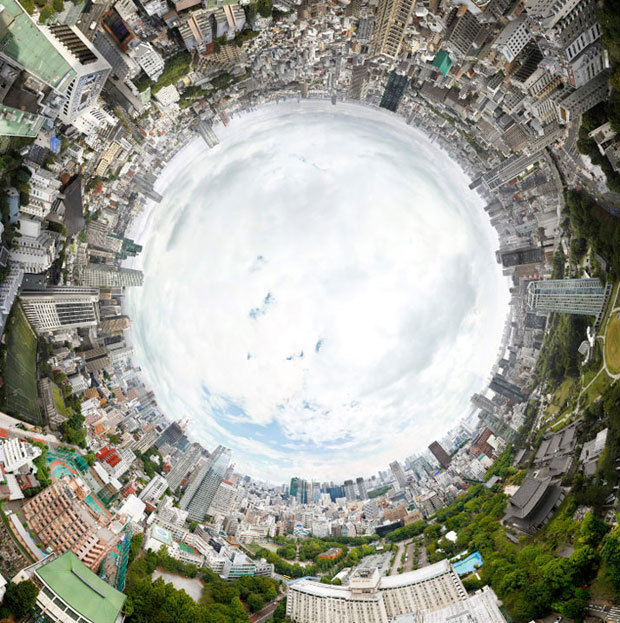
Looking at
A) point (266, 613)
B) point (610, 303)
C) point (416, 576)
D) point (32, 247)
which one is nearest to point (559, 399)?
point (610, 303)

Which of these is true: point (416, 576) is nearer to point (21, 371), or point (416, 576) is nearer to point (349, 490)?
point (349, 490)

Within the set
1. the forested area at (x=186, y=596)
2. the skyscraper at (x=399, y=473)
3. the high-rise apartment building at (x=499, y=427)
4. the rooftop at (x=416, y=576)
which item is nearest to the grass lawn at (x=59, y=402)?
the forested area at (x=186, y=596)

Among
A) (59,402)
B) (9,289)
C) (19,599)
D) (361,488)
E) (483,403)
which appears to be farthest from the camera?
(361,488)

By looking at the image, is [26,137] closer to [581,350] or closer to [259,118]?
[259,118]

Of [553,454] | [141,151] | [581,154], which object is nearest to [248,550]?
[553,454]

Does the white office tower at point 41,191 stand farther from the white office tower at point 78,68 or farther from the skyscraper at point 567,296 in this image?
the skyscraper at point 567,296

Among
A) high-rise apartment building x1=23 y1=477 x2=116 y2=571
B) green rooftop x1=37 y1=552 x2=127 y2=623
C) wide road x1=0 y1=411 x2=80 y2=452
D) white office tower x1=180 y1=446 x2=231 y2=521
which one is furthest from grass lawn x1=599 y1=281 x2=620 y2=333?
wide road x1=0 y1=411 x2=80 y2=452
